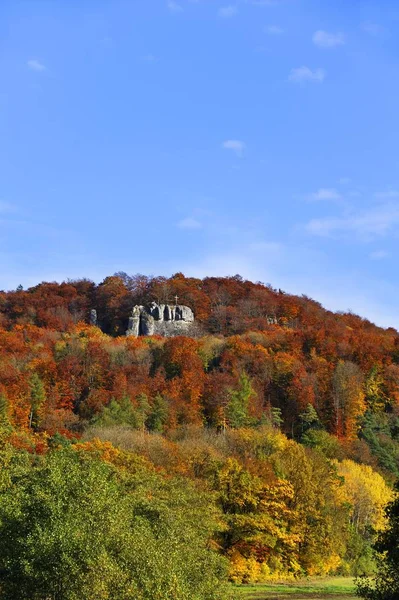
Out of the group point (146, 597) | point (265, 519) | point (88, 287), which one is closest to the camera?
point (146, 597)

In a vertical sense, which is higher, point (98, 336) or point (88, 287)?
point (88, 287)

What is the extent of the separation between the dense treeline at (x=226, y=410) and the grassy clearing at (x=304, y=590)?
181 centimetres

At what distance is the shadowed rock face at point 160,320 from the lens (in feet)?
360

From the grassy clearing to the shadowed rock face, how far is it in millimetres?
67054

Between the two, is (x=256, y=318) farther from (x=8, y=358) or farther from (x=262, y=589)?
(x=262, y=589)

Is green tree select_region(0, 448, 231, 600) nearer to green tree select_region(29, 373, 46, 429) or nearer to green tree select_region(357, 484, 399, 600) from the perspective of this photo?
green tree select_region(357, 484, 399, 600)

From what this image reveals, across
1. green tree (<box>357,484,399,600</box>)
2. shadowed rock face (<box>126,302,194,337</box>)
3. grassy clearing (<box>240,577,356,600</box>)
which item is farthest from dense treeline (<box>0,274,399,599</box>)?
green tree (<box>357,484,399,600</box>)

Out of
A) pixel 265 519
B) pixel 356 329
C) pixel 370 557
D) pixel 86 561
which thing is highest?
pixel 356 329

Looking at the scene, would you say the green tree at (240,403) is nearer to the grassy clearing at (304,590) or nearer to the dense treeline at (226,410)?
the dense treeline at (226,410)

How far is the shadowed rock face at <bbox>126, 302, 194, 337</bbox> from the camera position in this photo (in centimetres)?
10981

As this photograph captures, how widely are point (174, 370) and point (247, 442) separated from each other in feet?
102

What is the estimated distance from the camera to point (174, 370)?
293 feet

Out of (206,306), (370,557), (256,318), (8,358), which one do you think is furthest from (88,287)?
(370,557)

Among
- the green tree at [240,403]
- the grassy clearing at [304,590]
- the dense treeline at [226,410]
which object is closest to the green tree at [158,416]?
the dense treeline at [226,410]
